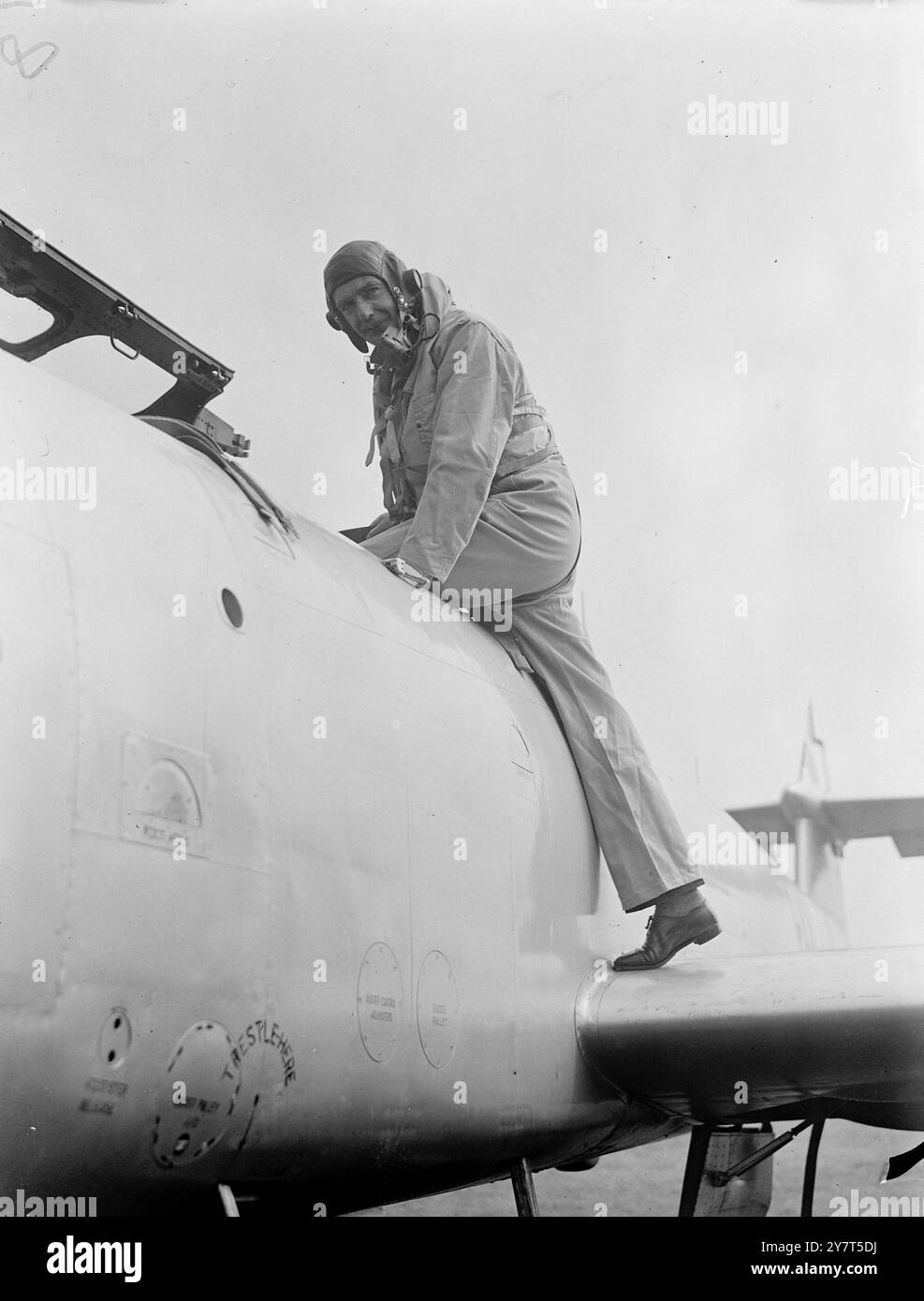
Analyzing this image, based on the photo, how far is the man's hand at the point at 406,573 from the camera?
3018 millimetres

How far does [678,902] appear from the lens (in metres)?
3.45

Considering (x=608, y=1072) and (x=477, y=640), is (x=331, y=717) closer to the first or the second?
(x=477, y=640)

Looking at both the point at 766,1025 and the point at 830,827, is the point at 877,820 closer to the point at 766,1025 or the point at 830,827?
the point at 830,827

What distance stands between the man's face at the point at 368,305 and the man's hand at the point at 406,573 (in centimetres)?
82

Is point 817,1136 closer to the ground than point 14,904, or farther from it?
closer to the ground

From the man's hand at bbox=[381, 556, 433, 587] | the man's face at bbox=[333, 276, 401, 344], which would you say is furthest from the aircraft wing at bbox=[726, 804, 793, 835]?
the man's hand at bbox=[381, 556, 433, 587]

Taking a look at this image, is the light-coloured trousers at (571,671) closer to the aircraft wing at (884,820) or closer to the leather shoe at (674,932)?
the leather shoe at (674,932)

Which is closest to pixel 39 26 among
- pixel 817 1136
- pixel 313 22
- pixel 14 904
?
pixel 313 22

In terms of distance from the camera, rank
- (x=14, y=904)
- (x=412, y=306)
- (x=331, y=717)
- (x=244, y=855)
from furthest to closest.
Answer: (x=412, y=306) → (x=331, y=717) → (x=244, y=855) → (x=14, y=904)

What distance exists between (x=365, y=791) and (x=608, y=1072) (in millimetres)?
1306

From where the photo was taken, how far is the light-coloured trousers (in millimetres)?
3395

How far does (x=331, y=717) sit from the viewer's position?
7.38 feet

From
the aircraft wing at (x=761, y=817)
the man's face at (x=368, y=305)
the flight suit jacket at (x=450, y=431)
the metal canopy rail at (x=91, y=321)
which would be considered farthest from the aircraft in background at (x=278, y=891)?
the aircraft wing at (x=761, y=817)
